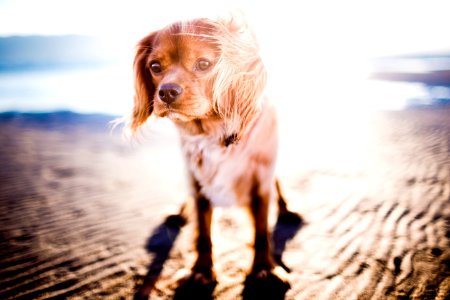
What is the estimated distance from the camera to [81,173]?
5383mm

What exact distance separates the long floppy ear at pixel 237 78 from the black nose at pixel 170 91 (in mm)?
279

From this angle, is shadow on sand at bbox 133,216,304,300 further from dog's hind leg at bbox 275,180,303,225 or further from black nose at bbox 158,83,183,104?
black nose at bbox 158,83,183,104

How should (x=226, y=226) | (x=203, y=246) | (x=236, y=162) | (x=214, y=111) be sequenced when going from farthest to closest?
(x=226, y=226)
(x=203, y=246)
(x=236, y=162)
(x=214, y=111)

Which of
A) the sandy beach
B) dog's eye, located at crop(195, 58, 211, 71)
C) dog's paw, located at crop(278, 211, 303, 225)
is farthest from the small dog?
dog's paw, located at crop(278, 211, 303, 225)

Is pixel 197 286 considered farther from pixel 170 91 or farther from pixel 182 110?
pixel 170 91

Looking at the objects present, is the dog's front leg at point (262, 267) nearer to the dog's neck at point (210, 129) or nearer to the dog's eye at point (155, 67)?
the dog's neck at point (210, 129)

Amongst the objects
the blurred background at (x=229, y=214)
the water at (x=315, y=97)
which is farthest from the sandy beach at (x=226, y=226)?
the water at (x=315, y=97)

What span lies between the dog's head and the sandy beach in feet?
3.71

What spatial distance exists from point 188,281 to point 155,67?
184 cm

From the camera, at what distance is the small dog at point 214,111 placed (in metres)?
2.01

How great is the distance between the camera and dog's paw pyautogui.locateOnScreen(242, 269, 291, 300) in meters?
2.49

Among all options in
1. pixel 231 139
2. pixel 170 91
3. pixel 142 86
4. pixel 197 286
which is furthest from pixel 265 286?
pixel 142 86

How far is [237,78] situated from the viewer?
81.7 inches

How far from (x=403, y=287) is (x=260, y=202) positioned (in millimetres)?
1414
